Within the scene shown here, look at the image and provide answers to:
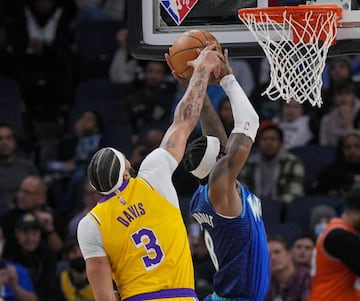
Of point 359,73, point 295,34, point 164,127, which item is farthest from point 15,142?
point 295,34

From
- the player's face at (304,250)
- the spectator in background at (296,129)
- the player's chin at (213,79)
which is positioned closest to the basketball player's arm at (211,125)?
the player's chin at (213,79)

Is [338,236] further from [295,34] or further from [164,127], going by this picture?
[164,127]

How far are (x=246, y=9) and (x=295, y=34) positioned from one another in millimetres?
319

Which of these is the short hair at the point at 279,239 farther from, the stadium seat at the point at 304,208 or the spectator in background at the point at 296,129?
the spectator in background at the point at 296,129

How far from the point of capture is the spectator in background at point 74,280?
9.33 meters

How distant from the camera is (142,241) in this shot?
19.7 ft

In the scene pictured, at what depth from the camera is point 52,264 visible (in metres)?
9.73

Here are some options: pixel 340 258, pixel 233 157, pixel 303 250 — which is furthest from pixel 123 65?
pixel 233 157

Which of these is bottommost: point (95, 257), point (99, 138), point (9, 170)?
point (9, 170)

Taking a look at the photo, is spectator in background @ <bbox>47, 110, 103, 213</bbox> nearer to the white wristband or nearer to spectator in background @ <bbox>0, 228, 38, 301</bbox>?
spectator in background @ <bbox>0, 228, 38, 301</bbox>

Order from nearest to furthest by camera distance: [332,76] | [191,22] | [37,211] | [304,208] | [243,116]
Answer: [243,116] < [191,22] < [304,208] < [37,211] < [332,76]

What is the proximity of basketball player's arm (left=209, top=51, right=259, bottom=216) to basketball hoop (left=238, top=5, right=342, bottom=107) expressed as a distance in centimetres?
34

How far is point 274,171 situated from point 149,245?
4631 millimetres

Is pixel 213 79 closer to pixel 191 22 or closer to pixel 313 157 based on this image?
pixel 191 22
